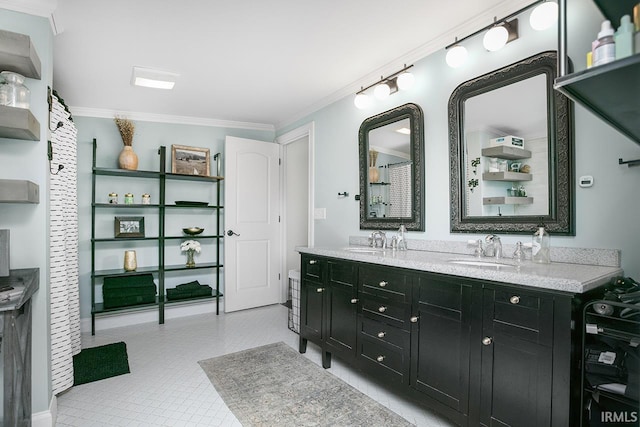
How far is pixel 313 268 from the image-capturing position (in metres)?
2.78

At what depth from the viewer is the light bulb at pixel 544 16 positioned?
1.71m

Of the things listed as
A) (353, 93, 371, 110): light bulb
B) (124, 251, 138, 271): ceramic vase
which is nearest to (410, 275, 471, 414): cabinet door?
(353, 93, 371, 110): light bulb

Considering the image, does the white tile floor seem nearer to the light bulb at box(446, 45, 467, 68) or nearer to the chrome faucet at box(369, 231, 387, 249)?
the chrome faucet at box(369, 231, 387, 249)

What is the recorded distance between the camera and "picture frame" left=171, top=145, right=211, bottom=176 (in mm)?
4066

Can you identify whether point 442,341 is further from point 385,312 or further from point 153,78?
point 153,78

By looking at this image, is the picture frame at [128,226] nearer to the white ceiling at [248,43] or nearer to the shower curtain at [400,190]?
the white ceiling at [248,43]

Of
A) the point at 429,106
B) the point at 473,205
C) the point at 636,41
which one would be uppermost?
the point at 429,106

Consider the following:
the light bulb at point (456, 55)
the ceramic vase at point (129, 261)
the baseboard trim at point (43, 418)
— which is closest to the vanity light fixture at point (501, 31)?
the light bulb at point (456, 55)

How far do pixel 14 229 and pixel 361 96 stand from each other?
8.38 feet

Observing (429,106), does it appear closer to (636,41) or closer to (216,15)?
(216,15)

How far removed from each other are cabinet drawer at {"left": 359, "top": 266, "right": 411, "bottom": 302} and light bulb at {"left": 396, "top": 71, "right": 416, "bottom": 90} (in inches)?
54.9

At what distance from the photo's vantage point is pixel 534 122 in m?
1.93

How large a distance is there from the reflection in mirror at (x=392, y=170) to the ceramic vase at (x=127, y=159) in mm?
2473

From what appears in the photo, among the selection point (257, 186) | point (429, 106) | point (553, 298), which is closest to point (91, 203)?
point (257, 186)
